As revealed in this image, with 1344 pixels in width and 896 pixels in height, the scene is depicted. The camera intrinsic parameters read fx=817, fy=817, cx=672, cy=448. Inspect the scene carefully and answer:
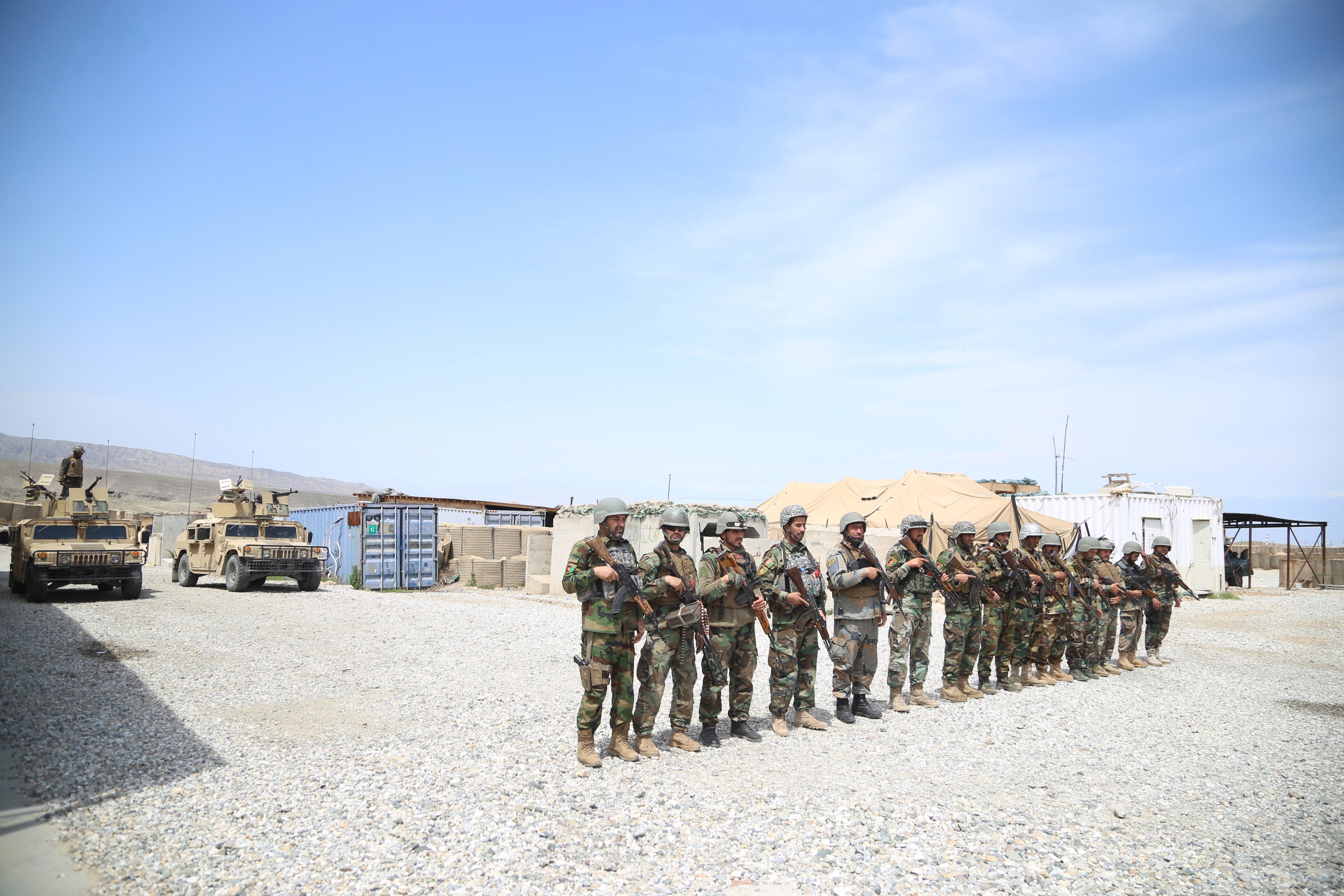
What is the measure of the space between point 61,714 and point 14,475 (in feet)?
307

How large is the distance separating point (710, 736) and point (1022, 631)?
4.68m

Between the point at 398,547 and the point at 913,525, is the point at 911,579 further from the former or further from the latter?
the point at 398,547

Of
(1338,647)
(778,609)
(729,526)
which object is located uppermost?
(729,526)

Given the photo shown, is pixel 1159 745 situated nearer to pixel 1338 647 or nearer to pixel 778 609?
pixel 778 609

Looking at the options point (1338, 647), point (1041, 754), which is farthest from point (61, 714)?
point (1338, 647)

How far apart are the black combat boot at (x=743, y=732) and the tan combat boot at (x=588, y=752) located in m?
1.36

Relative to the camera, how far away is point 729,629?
21.6 ft

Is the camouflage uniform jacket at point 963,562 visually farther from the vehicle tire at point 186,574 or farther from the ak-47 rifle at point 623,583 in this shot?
the vehicle tire at point 186,574

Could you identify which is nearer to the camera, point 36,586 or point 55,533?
point 36,586

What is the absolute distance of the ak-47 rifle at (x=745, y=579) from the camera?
21.4 feet

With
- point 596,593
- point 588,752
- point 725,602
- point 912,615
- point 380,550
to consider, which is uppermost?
point 596,593

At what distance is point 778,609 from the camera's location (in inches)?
271

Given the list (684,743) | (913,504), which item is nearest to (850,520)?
(684,743)

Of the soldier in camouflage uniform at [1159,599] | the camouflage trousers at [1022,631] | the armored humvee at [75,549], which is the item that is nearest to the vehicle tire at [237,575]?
the armored humvee at [75,549]
